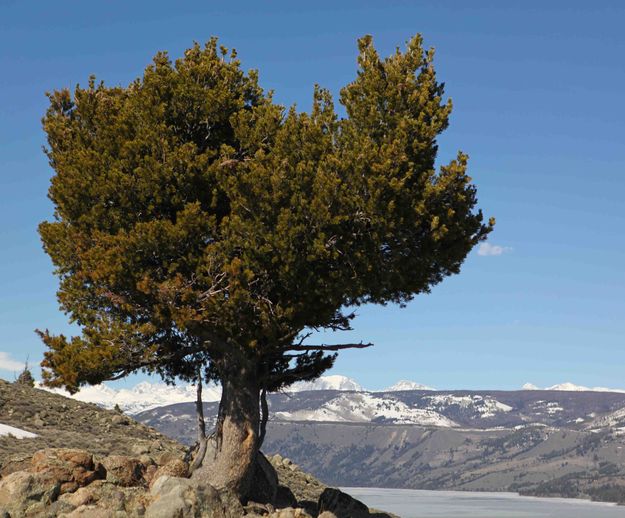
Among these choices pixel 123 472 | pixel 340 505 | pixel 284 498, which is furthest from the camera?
pixel 340 505

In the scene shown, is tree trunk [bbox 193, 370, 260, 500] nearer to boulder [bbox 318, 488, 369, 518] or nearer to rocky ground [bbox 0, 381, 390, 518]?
rocky ground [bbox 0, 381, 390, 518]

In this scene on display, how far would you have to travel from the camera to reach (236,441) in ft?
99.0

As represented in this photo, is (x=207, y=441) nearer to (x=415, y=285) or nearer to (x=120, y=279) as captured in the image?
(x=120, y=279)

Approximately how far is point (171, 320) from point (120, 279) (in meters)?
Answer: 2.25

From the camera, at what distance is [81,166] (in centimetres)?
2905

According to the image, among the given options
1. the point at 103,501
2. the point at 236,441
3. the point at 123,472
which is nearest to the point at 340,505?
the point at 236,441

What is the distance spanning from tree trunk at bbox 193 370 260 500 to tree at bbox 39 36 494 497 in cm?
5

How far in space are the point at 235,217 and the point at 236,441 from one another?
29.2 feet

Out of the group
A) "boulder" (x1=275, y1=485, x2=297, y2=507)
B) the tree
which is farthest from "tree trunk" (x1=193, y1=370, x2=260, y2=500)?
"boulder" (x1=275, y1=485, x2=297, y2=507)

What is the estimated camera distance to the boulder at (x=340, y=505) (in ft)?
113

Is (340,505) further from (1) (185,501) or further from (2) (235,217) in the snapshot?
(2) (235,217)

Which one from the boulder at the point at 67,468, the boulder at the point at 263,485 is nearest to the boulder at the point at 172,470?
the boulder at the point at 67,468

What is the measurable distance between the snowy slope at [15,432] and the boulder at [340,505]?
19.6 meters

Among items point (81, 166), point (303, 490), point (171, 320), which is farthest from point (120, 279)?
point (303, 490)
